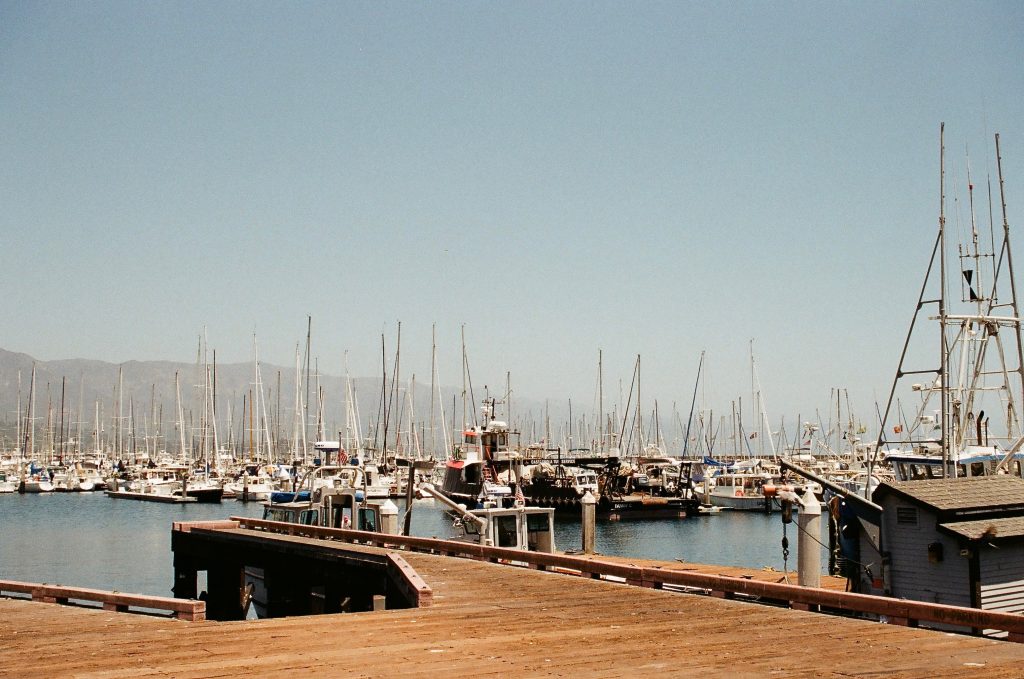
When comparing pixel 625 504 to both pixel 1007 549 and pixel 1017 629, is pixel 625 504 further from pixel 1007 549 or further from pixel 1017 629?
pixel 1017 629

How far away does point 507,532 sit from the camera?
33.1 meters

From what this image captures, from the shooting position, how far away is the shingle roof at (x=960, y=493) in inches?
834

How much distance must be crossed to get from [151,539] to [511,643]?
72.6 m

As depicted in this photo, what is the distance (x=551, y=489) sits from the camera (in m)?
97.8

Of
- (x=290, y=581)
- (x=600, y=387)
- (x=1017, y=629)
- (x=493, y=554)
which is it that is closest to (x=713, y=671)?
(x=1017, y=629)

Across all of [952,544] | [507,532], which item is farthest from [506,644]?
[507,532]

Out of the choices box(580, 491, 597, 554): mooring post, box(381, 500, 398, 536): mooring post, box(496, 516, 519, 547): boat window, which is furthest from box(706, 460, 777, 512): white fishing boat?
box(381, 500, 398, 536): mooring post

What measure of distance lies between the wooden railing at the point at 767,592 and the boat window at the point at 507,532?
14.9ft

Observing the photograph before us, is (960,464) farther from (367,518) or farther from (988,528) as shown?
(367,518)

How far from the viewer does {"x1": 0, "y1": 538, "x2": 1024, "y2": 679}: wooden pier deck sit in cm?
1207

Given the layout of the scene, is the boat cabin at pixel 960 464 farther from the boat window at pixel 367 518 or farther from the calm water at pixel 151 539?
the boat window at pixel 367 518

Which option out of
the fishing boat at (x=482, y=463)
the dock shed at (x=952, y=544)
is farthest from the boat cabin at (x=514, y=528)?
the fishing boat at (x=482, y=463)

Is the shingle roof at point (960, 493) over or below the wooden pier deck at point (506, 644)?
over

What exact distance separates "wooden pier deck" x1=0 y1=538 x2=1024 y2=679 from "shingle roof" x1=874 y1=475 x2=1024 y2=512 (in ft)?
19.7
